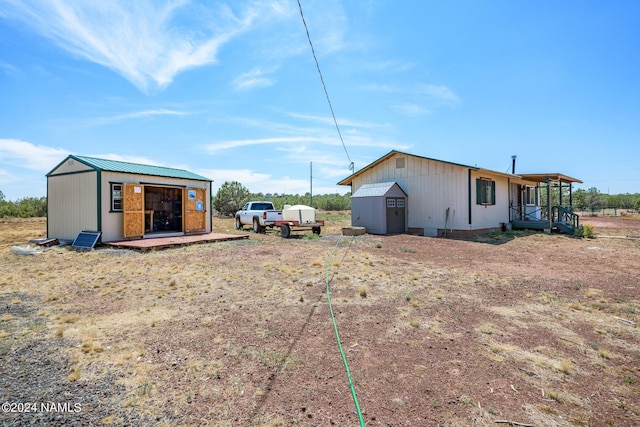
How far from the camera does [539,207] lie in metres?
20.6

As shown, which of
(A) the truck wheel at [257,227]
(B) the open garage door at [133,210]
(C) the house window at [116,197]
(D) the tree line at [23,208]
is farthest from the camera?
(D) the tree line at [23,208]

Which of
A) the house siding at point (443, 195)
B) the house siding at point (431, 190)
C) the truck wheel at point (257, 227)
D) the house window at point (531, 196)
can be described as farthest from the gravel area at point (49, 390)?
the house window at point (531, 196)

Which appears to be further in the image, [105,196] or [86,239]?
[105,196]

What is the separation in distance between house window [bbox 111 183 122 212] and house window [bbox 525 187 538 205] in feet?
82.1

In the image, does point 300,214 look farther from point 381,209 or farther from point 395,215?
point 395,215

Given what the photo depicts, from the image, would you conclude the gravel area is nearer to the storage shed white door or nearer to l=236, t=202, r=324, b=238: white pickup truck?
l=236, t=202, r=324, b=238: white pickup truck

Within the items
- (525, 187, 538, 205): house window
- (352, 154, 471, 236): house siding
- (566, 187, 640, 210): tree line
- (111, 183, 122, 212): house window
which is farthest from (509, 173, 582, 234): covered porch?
(566, 187, 640, 210): tree line

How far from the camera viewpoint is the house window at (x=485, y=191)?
55.5ft

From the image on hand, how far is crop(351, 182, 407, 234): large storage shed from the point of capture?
1714 cm

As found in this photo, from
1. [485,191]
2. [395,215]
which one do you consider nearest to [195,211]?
[395,215]

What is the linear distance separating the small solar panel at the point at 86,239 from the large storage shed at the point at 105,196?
22 cm

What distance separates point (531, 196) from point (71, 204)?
27.9m

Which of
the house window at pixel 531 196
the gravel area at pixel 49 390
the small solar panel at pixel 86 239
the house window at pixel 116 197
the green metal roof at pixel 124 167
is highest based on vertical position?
the green metal roof at pixel 124 167

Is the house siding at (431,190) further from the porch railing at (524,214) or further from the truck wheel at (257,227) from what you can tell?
the truck wheel at (257,227)
